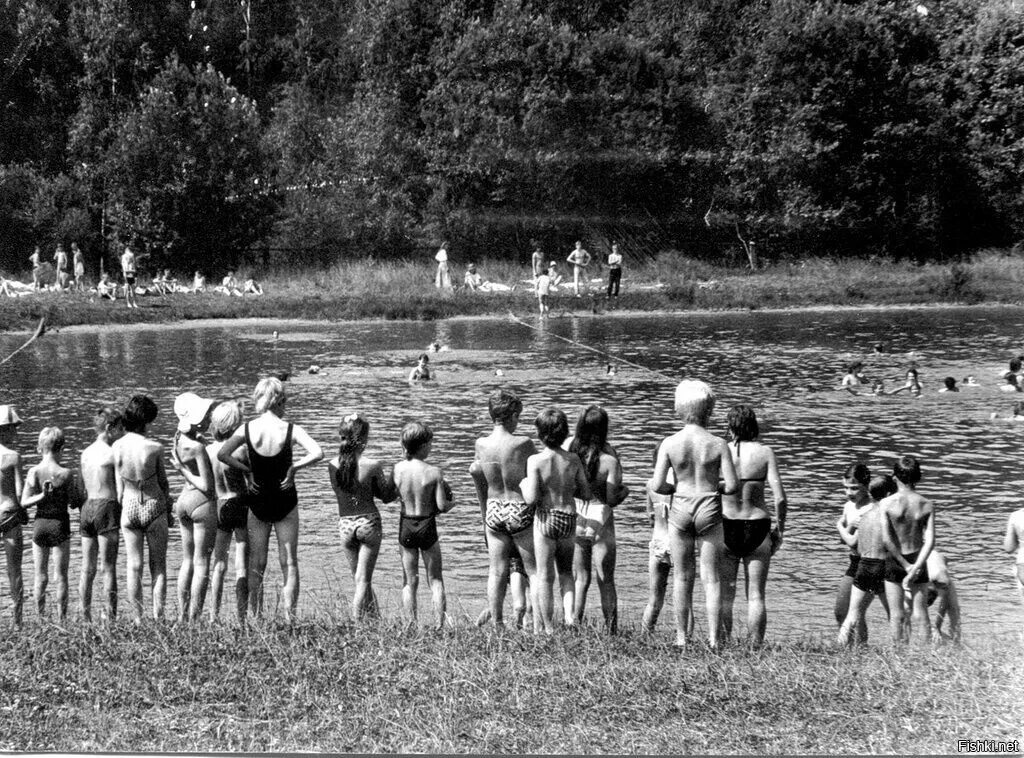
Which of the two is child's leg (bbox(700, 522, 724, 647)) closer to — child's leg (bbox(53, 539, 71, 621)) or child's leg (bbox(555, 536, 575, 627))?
child's leg (bbox(555, 536, 575, 627))

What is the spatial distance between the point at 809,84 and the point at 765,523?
2412 inches

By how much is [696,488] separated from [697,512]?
0.18 m

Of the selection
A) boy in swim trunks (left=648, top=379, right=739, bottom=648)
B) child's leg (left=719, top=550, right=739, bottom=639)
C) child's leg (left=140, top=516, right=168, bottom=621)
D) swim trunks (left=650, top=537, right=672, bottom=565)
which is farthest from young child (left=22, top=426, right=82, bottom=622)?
child's leg (left=719, top=550, right=739, bottom=639)

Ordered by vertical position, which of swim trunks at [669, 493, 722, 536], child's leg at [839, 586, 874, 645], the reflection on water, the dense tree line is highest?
the dense tree line

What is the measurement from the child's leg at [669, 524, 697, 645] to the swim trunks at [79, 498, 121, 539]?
4667 mm

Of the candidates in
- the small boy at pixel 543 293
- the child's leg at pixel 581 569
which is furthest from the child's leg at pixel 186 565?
the small boy at pixel 543 293

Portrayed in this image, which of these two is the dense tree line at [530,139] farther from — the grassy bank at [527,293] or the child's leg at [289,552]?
the child's leg at [289,552]

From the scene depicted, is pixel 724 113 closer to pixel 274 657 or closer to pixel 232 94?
pixel 232 94

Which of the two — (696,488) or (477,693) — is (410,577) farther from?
(477,693)

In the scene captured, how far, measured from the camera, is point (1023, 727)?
24.7 ft

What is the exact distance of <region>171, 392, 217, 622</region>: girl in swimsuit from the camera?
11.4m

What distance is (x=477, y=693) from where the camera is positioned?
8773 mm

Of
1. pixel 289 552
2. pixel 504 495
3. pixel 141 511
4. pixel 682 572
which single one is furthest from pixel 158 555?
pixel 682 572

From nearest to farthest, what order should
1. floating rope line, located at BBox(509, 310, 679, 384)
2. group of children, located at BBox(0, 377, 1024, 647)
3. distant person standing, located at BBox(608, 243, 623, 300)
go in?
group of children, located at BBox(0, 377, 1024, 647) < floating rope line, located at BBox(509, 310, 679, 384) < distant person standing, located at BBox(608, 243, 623, 300)
